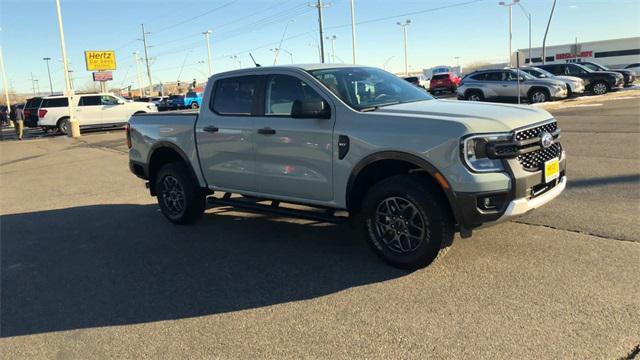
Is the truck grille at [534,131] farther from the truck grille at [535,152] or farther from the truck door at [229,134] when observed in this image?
the truck door at [229,134]

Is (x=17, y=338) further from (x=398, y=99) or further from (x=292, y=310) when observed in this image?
(x=398, y=99)

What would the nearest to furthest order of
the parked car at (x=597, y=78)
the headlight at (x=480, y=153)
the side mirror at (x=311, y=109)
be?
the headlight at (x=480, y=153)
the side mirror at (x=311, y=109)
the parked car at (x=597, y=78)


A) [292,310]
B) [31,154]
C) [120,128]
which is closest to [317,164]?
[292,310]

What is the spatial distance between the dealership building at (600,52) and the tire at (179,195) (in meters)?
85.3

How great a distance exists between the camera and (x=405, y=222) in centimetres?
454

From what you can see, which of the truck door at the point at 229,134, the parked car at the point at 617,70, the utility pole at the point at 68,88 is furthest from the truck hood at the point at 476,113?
the parked car at the point at 617,70

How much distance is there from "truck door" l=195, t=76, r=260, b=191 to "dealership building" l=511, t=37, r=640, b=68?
85.4 meters

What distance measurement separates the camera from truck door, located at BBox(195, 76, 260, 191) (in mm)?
5707

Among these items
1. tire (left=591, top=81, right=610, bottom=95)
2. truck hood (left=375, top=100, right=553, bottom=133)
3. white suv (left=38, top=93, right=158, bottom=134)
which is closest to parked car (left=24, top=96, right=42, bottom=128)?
white suv (left=38, top=93, right=158, bottom=134)

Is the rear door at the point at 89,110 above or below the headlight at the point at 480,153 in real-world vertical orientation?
above

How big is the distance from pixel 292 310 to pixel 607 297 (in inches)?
92.1

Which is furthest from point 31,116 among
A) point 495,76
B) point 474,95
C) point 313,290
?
point 313,290

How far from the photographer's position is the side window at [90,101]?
26.2 meters

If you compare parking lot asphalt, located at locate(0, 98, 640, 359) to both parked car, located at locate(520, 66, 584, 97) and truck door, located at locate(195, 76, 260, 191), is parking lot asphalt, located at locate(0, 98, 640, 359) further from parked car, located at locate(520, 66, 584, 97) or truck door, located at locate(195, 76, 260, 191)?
parked car, located at locate(520, 66, 584, 97)
